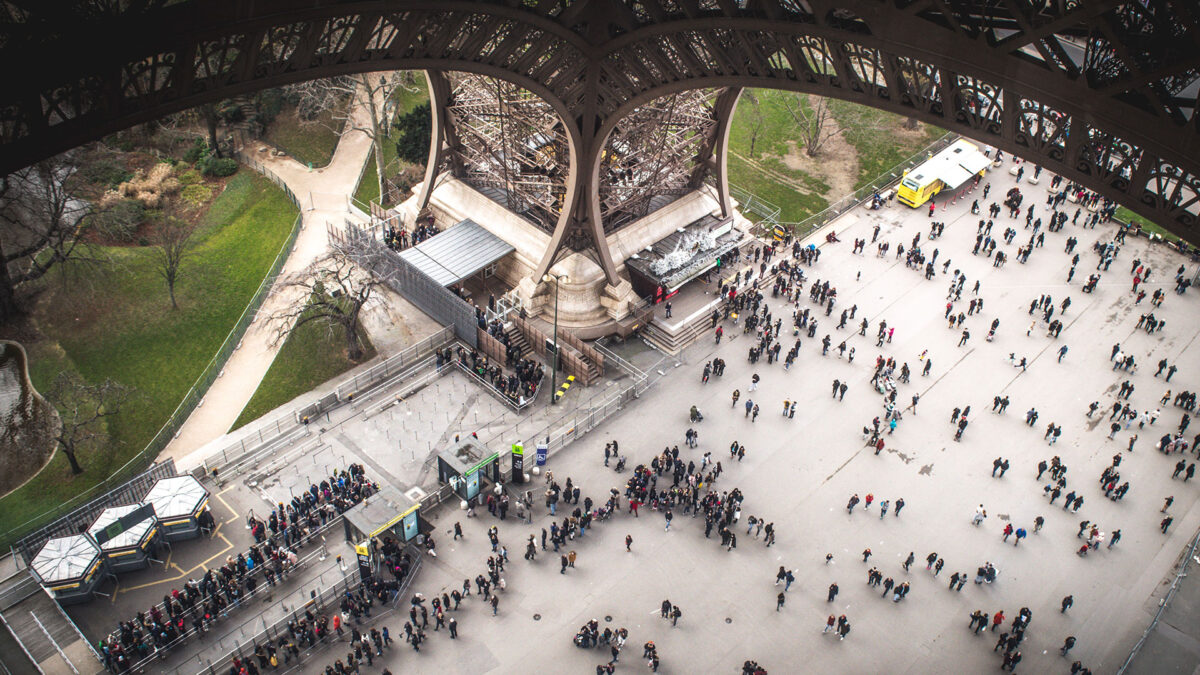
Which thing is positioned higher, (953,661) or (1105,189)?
(1105,189)

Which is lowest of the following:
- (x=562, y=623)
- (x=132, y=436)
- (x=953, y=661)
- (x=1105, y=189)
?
(x=953, y=661)

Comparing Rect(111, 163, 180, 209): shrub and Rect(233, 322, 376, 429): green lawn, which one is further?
Rect(111, 163, 180, 209): shrub

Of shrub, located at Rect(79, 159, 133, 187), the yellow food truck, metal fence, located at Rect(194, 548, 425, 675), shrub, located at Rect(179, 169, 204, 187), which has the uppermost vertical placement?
shrub, located at Rect(79, 159, 133, 187)

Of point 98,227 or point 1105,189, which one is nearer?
point 1105,189

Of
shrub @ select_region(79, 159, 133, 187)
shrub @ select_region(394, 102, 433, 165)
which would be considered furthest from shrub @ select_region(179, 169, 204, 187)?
shrub @ select_region(394, 102, 433, 165)

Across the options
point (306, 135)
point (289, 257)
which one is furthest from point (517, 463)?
point (306, 135)

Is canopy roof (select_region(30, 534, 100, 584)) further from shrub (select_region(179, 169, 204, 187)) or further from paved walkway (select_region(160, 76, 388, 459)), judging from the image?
shrub (select_region(179, 169, 204, 187))

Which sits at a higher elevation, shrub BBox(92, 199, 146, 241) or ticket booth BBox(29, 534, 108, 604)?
shrub BBox(92, 199, 146, 241)

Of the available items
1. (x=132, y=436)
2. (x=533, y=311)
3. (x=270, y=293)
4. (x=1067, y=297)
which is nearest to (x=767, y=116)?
(x=1067, y=297)

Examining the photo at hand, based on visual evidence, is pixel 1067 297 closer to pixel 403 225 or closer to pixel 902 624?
pixel 902 624
